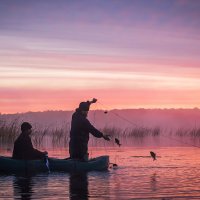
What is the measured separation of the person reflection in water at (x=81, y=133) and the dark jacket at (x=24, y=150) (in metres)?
1.39

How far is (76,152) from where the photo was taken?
18.0 meters

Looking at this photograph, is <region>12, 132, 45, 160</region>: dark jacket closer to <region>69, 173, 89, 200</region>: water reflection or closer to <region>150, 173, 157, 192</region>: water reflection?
<region>69, 173, 89, 200</region>: water reflection

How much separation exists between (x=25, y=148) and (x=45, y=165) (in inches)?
31.0

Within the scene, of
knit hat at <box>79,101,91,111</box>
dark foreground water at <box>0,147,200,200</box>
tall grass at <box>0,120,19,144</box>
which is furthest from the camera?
tall grass at <box>0,120,19,144</box>

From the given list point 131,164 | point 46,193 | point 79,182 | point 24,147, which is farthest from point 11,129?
point 46,193

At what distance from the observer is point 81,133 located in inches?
705

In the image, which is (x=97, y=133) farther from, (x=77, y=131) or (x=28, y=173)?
(x=28, y=173)

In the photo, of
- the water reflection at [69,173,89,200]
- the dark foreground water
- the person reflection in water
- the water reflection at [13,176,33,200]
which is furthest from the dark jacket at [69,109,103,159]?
the water reflection at [13,176,33,200]

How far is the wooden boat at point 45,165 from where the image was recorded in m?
16.4

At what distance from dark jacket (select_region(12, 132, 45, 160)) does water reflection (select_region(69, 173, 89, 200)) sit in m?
1.35

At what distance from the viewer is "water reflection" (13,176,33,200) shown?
11.7m

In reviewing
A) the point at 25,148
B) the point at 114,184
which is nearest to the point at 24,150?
the point at 25,148

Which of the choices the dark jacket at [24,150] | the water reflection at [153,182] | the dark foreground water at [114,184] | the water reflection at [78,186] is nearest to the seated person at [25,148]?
the dark jacket at [24,150]

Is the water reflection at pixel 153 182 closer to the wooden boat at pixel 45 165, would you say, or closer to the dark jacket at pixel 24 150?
the wooden boat at pixel 45 165
